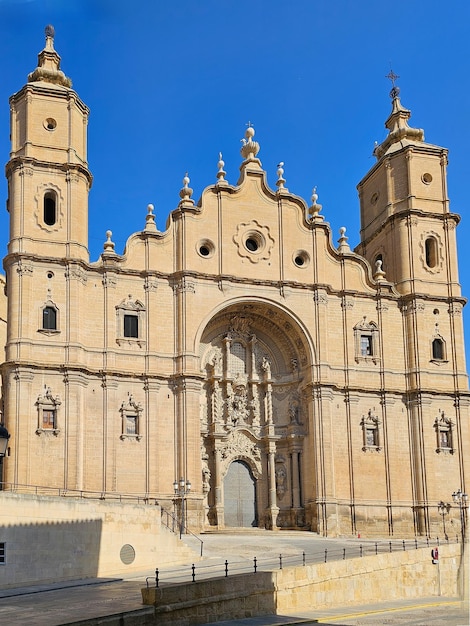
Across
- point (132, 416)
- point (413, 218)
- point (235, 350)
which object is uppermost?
point (413, 218)

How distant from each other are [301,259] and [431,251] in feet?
24.6

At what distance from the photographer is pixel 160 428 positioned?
1753 inches

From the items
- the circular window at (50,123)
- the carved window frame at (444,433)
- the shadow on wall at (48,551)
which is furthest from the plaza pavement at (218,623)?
the circular window at (50,123)

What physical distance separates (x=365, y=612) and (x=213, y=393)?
66.4 feet

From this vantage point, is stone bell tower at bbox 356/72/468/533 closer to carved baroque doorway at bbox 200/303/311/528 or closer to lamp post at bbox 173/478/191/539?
carved baroque doorway at bbox 200/303/311/528

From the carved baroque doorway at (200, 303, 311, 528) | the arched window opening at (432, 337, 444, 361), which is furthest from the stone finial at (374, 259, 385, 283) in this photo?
the carved baroque doorway at (200, 303, 311, 528)

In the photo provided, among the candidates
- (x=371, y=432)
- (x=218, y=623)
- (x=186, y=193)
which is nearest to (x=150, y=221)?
(x=186, y=193)

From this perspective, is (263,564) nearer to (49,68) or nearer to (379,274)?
(379,274)

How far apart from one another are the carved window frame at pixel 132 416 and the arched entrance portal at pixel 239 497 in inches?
223

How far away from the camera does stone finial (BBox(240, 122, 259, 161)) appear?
1978 inches

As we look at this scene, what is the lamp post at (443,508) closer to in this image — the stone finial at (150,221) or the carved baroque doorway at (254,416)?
the carved baroque doorway at (254,416)

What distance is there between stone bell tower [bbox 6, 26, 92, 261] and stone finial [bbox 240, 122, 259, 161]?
8420mm

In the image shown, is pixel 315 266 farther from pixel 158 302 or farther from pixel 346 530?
pixel 346 530

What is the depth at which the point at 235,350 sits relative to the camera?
49.1 metres
